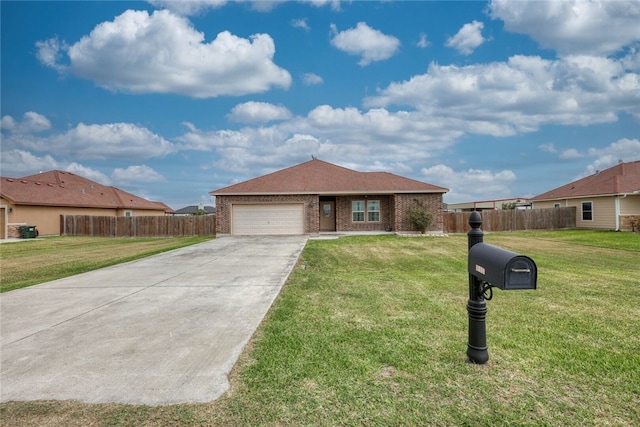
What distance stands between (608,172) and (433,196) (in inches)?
575

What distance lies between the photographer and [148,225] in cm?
2508

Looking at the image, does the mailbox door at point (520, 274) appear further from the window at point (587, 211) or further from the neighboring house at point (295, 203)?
the window at point (587, 211)

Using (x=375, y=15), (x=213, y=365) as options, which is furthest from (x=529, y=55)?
(x=213, y=365)

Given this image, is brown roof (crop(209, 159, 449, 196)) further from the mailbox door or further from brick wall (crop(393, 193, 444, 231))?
the mailbox door

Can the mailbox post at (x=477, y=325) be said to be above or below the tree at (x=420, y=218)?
below

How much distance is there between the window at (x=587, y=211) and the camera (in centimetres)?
2394

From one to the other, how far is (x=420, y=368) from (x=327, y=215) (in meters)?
20.6

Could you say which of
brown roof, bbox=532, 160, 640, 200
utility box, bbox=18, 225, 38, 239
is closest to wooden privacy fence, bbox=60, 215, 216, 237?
utility box, bbox=18, 225, 38, 239

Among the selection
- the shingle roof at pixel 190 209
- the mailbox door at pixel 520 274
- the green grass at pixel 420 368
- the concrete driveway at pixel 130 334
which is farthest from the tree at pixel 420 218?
the shingle roof at pixel 190 209

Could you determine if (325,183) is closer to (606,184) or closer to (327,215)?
(327,215)

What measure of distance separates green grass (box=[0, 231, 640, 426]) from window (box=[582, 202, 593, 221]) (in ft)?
71.2

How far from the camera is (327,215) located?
938 inches

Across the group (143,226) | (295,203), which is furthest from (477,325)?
(143,226)

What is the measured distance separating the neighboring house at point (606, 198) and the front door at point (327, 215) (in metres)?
16.8
